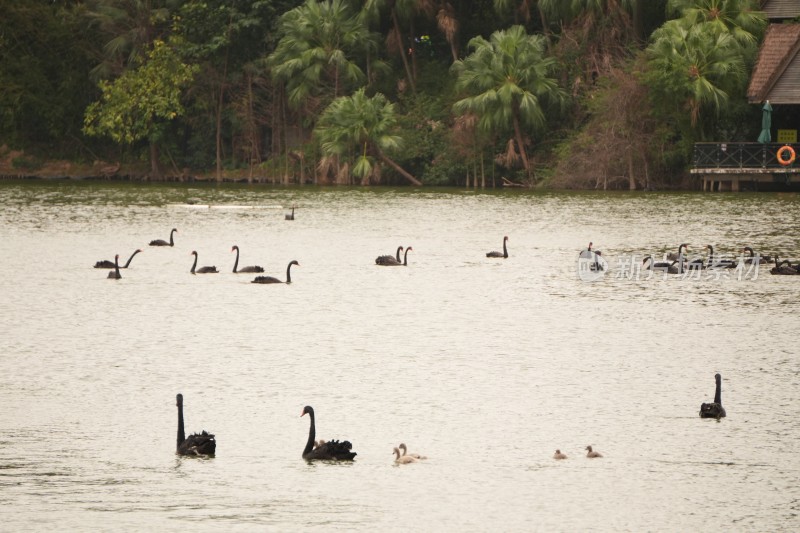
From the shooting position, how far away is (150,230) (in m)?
36.4

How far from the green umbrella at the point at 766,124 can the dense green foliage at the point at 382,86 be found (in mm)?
1603

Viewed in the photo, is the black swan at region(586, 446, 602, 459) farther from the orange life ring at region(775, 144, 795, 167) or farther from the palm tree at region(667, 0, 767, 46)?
the palm tree at region(667, 0, 767, 46)

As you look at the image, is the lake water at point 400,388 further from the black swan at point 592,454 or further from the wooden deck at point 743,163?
the wooden deck at point 743,163

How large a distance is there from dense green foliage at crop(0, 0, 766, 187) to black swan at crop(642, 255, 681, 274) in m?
21.7

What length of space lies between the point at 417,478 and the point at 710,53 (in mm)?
38402

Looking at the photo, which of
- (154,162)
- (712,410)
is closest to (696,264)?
(712,410)

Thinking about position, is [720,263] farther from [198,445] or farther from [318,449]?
[198,445]

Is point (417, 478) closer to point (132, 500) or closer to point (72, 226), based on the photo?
point (132, 500)

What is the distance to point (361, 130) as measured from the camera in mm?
55250

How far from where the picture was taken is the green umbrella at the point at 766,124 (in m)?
47.7

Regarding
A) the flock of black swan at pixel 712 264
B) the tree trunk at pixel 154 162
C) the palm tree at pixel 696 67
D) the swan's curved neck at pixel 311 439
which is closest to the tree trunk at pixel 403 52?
the tree trunk at pixel 154 162

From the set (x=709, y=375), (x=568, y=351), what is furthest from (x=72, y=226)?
(x=709, y=375)

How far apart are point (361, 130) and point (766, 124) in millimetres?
15302

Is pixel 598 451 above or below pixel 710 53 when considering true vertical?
below
